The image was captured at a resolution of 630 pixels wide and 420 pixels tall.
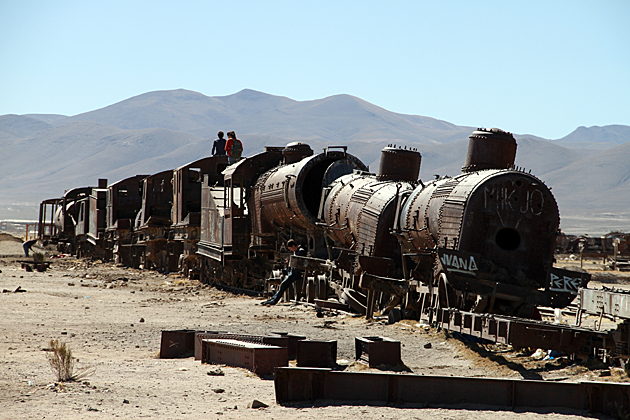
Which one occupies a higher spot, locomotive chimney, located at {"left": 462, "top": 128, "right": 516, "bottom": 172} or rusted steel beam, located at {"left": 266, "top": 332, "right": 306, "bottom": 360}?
locomotive chimney, located at {"left": 462, "top": 128, "right": 516, "bottom": 172}

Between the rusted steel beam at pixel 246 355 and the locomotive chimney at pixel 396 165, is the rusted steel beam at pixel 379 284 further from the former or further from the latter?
the rusted steel beam at pixel 246 355

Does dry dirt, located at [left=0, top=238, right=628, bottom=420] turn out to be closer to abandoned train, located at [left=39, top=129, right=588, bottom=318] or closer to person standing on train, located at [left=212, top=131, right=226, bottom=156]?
abandoned train, located at [left=39, top=129, right=588, bottom=318]

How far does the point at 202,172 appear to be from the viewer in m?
25.2

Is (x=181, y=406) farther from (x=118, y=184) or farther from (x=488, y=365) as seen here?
(x=118, y=184)

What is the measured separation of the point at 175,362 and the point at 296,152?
35.8 feet

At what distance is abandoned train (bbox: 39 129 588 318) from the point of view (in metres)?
10.9

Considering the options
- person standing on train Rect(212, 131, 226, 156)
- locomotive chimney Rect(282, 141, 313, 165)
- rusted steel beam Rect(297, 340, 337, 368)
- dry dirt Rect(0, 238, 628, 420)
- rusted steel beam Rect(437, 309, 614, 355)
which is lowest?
dry dirt Rect(0, 238, 628, 420)

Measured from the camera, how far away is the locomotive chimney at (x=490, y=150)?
1228 centimetres

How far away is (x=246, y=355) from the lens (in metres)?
8.91

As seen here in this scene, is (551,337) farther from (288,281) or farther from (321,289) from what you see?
(288,281)

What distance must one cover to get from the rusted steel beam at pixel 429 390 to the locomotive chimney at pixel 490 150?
19.1ft

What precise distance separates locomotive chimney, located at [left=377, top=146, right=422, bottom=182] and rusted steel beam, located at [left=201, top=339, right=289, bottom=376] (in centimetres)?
685

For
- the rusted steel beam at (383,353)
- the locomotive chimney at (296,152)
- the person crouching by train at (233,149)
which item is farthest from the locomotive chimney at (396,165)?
the person crouching by train at (233,149)

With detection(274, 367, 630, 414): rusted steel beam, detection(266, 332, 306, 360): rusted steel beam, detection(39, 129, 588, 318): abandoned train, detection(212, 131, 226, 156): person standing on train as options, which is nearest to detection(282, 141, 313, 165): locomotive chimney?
detection(39, 129, 588, 318): abandoned train
